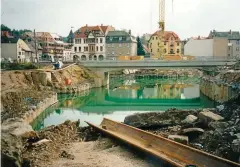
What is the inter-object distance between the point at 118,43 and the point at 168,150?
220 ft

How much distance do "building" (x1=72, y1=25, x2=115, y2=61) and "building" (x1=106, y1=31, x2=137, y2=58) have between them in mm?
1559

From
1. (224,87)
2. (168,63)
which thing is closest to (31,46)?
(168,63)

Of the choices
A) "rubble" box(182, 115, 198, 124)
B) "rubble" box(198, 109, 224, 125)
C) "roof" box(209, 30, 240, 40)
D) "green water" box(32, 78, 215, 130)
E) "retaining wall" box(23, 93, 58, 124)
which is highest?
"roof" box(209, 30, 240, 40)

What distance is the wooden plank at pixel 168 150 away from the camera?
9172 millimetres

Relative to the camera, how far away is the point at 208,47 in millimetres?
73938

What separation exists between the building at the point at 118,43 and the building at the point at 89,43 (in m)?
1.56

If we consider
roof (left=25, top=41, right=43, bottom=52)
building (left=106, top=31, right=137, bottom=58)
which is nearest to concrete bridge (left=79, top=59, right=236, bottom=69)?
roof (left=25, top=41, right=43, bottom=52)

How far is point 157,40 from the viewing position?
91438mm

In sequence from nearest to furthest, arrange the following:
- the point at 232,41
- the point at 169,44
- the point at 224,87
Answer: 1. the point at 224,87
2. the point at 232,41
3. the point at 169,44

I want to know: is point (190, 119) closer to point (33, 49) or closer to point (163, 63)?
point (163, 63)

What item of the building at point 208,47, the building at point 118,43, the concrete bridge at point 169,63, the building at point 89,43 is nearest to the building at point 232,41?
the building at point 208,47

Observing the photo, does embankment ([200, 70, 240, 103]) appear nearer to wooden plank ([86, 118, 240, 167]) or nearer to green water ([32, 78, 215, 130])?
green water ([32, 78, 215, 130])

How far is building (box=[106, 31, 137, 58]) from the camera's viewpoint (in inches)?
3019

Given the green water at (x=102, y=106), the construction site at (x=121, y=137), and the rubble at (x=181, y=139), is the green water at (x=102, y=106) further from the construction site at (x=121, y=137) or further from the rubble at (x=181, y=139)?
the rubble at (x=181, y=139)
